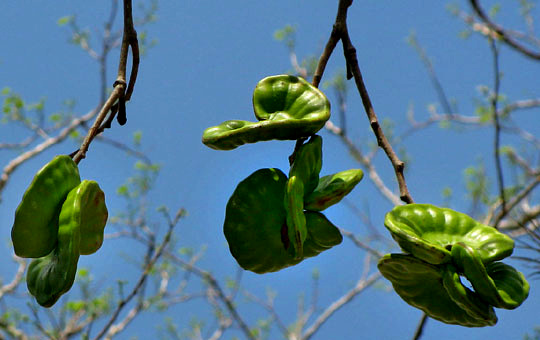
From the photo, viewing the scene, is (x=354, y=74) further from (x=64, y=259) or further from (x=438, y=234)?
(x=64, y=259)

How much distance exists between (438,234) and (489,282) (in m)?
0.13

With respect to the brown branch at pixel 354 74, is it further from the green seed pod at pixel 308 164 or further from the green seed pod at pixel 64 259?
the green seed pod at pixel 64 259

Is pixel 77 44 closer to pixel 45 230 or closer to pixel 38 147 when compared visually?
pixel 38 147

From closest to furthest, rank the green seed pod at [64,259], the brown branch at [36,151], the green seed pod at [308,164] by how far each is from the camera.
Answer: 1. the green seed pod at [64,259]
2. the green seed pod at [308,164]
3. the brown branch at [36,151]

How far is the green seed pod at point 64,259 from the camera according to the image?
35.5 inches

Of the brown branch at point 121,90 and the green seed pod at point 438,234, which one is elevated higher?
the brown branch at point 121,90

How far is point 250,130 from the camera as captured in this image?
1012mm

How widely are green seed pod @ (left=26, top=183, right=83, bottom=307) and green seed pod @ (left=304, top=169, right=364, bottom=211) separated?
367 millimetres

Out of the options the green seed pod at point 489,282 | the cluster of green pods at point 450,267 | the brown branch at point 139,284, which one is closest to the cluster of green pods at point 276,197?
the cluster of green pods at point 450,267

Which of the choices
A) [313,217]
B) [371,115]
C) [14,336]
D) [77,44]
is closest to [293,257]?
[313,217]

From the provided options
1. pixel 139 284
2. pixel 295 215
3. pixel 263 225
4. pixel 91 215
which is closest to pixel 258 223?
pixel 263 225

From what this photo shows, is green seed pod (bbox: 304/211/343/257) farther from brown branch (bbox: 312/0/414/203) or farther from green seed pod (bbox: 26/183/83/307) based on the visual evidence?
green seed pod (bbox: 26/183/83/307)

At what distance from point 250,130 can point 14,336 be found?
196 inches

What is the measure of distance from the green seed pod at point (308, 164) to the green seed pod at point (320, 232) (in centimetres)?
4
